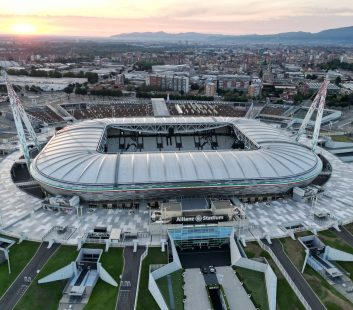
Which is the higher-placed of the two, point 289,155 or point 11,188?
point 289,155

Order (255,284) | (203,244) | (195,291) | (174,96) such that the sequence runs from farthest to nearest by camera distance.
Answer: (174,96)
(203,244)
(255,284)
(195,291)

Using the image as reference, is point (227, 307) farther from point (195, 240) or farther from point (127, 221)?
point (127, 221)

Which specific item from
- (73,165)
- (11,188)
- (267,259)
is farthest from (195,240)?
(11,188)

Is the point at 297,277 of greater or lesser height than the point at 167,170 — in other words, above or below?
below

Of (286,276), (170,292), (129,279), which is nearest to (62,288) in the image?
(129,279)

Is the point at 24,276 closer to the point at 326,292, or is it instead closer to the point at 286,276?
the point at 286,276

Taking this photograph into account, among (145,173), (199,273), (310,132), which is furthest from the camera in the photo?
(310,132)

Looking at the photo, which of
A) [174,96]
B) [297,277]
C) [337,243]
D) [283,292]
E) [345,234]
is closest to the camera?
[283,292]
